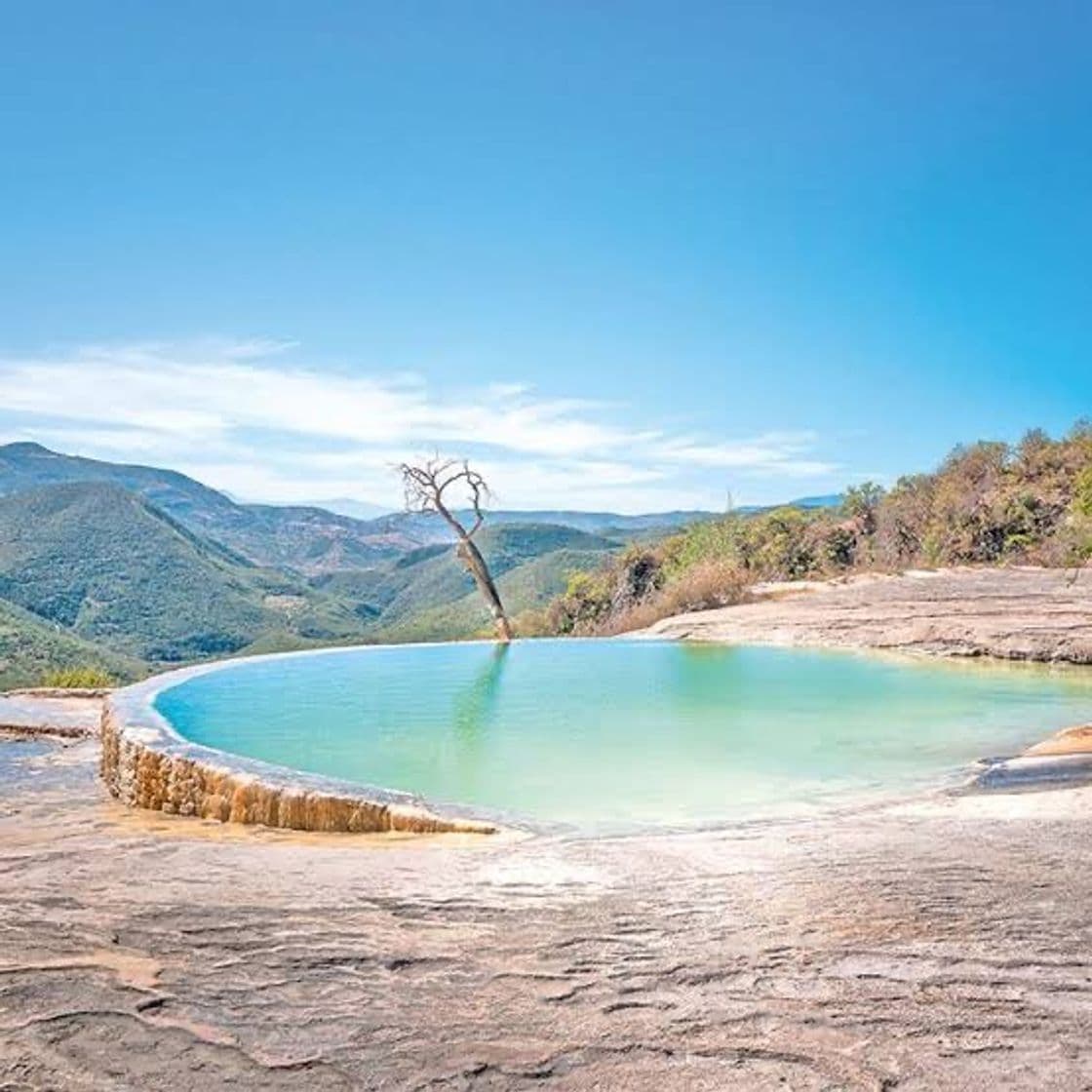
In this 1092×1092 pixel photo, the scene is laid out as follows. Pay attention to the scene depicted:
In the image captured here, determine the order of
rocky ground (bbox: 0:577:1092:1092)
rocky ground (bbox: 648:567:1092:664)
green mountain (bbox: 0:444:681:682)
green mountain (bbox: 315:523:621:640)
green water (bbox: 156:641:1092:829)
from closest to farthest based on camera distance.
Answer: rocky ground (bbox: 0:577:1092:1092) < green water (bbox: 156:641:1092:829) < rocky ground (bbox: 648:567:1092:664) < green mountain (bbox: 315:523:621:640) < green mountain (bbox: 0:444:681:682)

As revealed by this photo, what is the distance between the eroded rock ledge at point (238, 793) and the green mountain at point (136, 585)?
4869cm

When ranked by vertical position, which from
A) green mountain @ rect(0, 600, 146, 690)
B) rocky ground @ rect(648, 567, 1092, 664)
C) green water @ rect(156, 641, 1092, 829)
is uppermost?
rocky ground @ rect(648, 567, 1092, 664)

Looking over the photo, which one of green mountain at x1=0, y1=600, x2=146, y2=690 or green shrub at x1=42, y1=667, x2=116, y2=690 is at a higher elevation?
green shrub at x1=42, y1=667, x2=116, y2=690

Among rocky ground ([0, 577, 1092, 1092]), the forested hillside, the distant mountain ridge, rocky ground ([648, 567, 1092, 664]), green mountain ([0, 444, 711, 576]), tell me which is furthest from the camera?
green mountain ([0, 444, 711, 576])

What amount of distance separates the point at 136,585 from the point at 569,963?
68140 millimetres

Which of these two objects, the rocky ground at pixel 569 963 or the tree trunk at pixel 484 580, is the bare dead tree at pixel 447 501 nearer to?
the tree trunk at pixel 484 580

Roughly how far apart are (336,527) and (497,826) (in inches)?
4836

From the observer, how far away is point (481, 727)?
6629 millimetres

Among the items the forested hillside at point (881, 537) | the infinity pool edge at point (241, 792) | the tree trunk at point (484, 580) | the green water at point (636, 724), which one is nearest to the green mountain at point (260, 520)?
the forested hillside at point (881, 537)

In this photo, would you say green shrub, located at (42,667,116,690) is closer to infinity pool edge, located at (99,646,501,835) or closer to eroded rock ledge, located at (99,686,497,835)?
infinity pool edge, located at (99,646,501,835)

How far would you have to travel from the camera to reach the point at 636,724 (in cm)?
661

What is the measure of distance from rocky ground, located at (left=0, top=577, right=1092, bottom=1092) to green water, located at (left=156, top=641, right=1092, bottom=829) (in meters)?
1.15

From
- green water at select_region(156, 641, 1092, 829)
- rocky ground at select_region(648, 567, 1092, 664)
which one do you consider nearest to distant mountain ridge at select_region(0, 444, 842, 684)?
rocky ground at select_region(648, 567, 1092, 664)

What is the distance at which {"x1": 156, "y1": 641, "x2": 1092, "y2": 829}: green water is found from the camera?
488 cm
